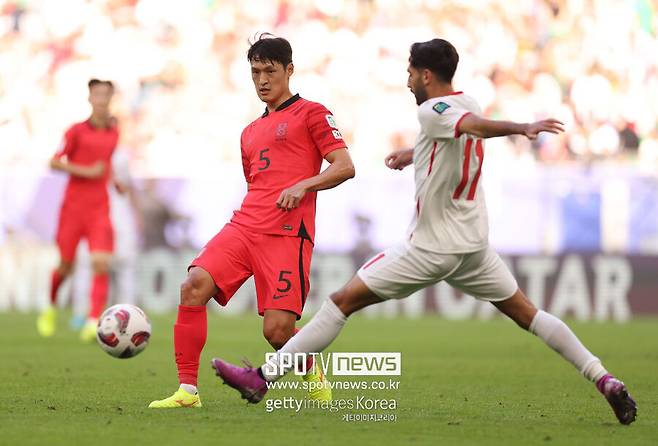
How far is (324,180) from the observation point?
22.3 feet

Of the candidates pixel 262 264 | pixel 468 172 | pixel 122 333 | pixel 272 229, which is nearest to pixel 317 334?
pixel 262 264

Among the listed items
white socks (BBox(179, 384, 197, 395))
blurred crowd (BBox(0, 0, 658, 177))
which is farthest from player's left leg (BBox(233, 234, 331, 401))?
blurred crowd (BBox(0, 0, 658, 177))

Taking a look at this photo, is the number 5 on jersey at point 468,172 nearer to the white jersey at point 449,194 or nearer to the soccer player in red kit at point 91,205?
the white jersey at point 449,194

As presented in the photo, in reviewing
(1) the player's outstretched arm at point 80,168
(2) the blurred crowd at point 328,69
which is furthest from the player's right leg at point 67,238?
(2) the blurred crowd at point 328,69

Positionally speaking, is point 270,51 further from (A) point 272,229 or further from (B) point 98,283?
(B) point 98,283

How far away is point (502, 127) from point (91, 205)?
8.52m

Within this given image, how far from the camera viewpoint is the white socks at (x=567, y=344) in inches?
251

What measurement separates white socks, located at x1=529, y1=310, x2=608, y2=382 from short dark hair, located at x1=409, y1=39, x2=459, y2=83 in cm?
137

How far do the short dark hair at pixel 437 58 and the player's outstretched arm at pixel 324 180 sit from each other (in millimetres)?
828

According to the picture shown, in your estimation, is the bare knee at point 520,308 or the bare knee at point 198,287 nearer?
the bare knee at point 520,308

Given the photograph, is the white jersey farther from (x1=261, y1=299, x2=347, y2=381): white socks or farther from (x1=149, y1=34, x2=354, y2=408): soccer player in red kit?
(x1=149, y1=34, x2=354, y2=408): soccer player in red kit

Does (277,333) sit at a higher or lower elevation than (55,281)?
higher

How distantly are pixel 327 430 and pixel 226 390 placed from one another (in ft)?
7.72

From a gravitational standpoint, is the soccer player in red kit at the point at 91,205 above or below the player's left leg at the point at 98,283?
→ above
